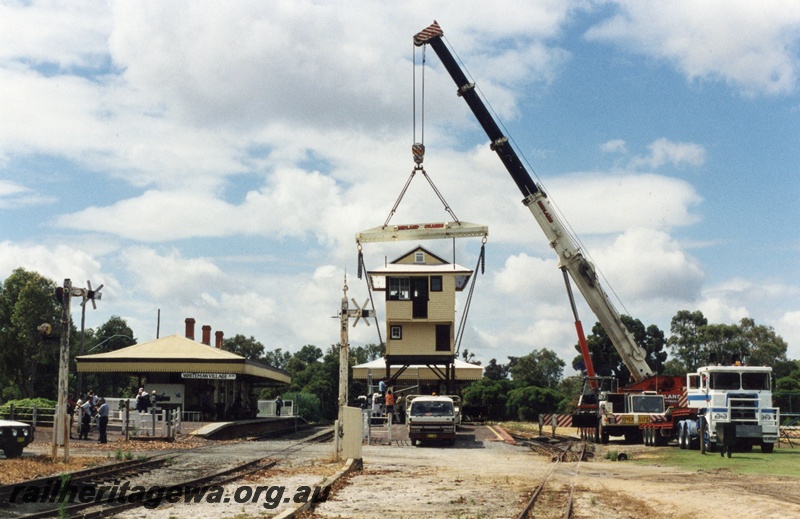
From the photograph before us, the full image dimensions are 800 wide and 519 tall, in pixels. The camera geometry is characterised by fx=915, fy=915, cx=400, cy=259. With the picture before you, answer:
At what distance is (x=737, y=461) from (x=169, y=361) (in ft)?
97.7

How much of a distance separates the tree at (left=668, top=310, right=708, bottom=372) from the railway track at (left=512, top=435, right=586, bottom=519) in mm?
57353

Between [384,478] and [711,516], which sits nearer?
[711,516]

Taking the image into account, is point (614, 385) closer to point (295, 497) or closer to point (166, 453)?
point (166, 453)

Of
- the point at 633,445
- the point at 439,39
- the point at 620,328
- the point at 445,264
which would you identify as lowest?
the point at 633,445

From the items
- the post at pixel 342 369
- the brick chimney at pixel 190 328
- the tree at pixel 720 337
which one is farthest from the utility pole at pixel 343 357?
the tree at pixel 720 337

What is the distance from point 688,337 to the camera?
9631 centimetres

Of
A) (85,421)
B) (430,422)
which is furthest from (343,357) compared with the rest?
(85,421)

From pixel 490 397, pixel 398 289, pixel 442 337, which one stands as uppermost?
pixel 398 289

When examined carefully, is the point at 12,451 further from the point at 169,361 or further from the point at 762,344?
the point at 762,344

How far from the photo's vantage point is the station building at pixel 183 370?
47.4 m

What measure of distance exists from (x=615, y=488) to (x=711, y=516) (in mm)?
4932

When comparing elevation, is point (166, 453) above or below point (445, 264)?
below

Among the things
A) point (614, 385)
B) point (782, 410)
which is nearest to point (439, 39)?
point (614, 385)

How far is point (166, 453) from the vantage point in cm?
2808
